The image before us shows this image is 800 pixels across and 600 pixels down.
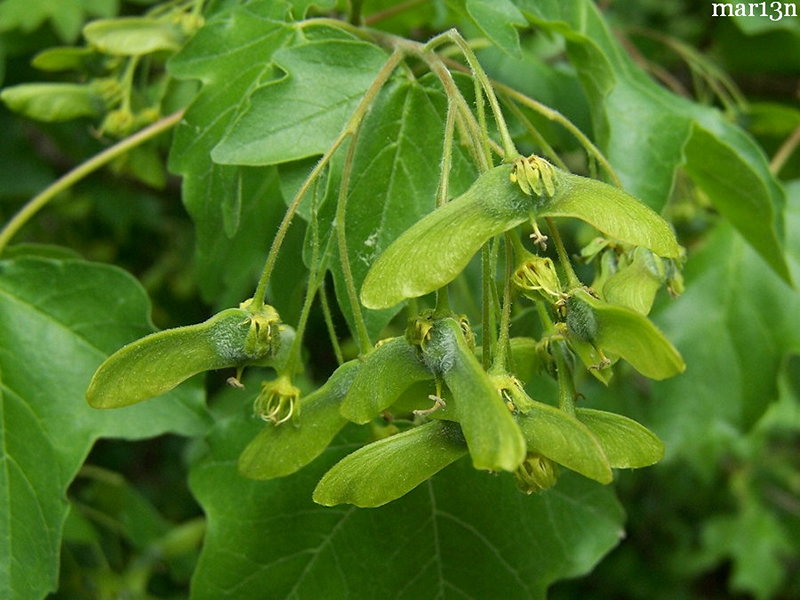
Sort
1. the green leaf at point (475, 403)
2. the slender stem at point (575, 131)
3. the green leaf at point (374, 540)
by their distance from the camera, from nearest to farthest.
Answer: the green leaf at point (475, 403)
the slender stem at point (575, 131)
the green leaf at point (374, 540)

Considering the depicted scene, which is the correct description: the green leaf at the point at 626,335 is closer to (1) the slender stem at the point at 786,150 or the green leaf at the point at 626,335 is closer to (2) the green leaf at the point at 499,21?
(2) the green leaf at the point at 499,21

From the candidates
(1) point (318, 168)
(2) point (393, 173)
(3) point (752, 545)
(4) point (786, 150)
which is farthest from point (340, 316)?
(3) point (752, 545)

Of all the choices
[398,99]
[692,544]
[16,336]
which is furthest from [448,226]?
[692,544]

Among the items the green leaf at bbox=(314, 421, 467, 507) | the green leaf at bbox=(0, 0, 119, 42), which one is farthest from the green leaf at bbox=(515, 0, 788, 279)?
the green leaf at bbox=(0, 0, 119, 42)

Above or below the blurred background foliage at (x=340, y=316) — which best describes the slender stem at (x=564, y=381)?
above

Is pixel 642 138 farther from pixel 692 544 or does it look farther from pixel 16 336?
pixel 692 544

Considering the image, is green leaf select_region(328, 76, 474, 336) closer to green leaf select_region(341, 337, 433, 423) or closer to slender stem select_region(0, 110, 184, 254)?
green leaf select_region(341, 337, 433, 423)

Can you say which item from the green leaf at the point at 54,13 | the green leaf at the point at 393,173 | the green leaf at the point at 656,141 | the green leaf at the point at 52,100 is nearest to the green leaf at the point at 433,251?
the green leaf at the point at 393,173
